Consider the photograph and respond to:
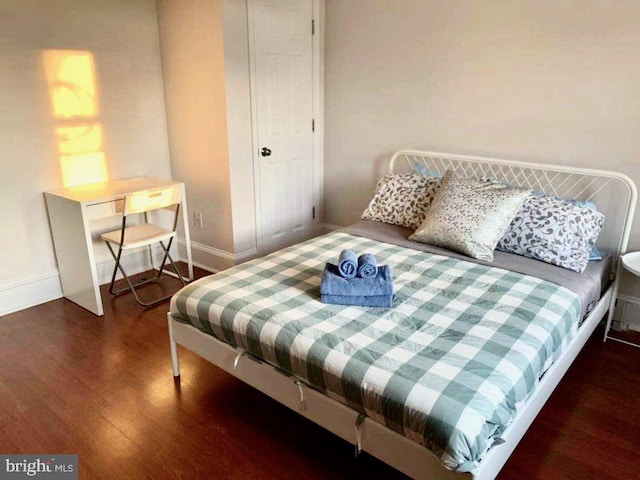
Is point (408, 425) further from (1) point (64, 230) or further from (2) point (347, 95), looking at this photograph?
(2) point (347, 95)

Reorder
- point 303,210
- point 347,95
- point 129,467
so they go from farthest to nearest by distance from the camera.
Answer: point 303,210 → point 347,95 → point 129,467

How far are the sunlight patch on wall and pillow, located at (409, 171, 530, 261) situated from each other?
7.54ft

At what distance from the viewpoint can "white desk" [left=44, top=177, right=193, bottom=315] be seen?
295 cm

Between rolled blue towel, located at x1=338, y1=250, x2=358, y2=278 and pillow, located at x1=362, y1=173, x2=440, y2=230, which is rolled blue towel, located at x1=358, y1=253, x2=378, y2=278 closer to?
rolled blue towel, located at x1=338, y1=250, x2=358, y2=278

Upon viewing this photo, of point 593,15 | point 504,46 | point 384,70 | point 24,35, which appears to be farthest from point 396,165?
point 24,35

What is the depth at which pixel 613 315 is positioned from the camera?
2918 mm

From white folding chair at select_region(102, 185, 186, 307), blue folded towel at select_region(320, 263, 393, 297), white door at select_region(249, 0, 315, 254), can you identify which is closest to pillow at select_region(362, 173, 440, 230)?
white door at select_region(249, 0, 315, 254)

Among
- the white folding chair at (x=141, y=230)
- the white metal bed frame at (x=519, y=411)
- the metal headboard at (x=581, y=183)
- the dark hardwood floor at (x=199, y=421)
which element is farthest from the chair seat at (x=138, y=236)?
the metal headboard at (x=581, y=183)

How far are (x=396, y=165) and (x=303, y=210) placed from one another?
914 millimetres

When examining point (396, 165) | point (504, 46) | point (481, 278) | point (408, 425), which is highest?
point (504, 46)

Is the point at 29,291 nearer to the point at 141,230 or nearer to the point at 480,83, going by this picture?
the point at 141,230

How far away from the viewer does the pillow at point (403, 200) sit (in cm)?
302

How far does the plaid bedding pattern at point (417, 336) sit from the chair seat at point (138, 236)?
987 mm

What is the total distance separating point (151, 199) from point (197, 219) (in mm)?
749
